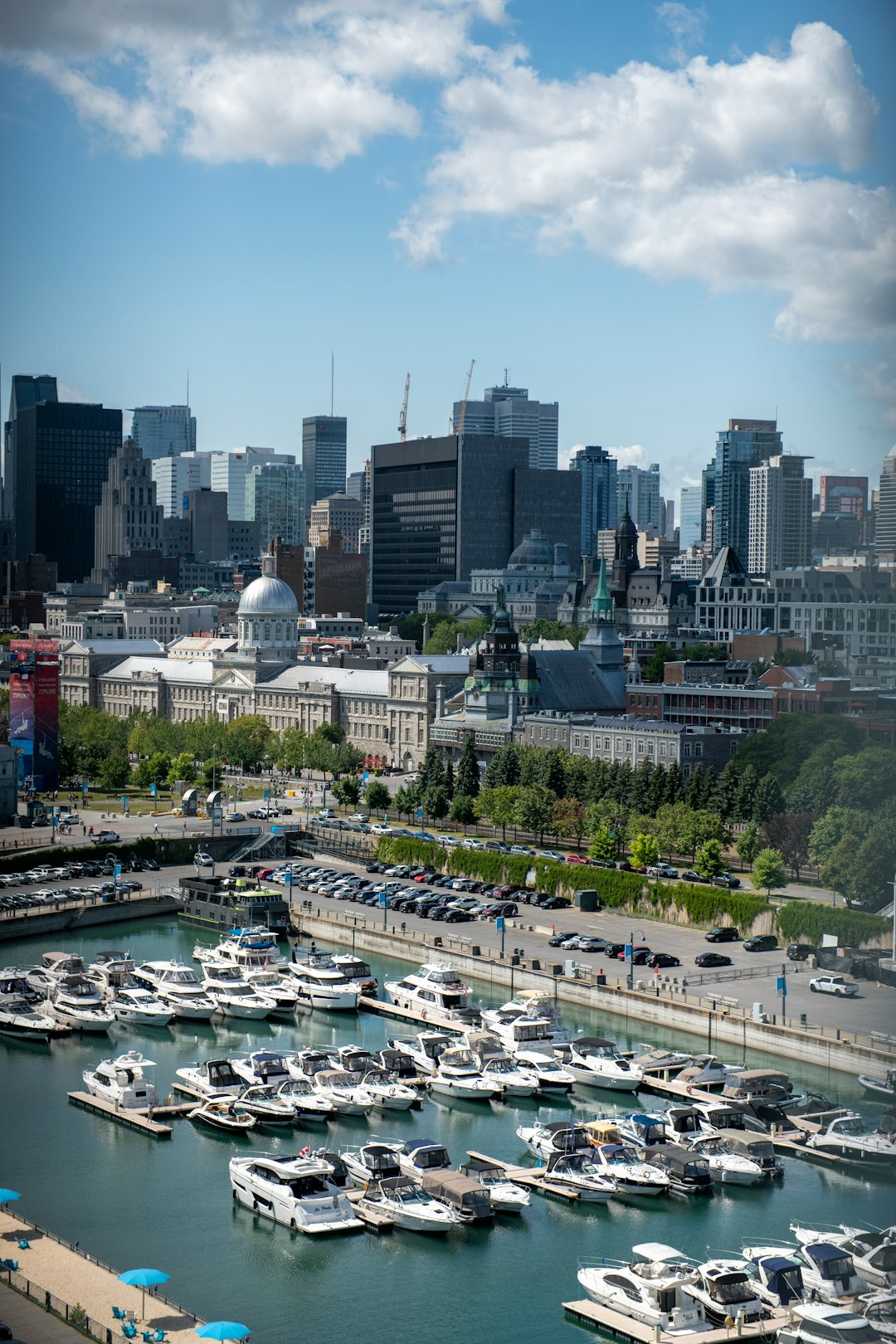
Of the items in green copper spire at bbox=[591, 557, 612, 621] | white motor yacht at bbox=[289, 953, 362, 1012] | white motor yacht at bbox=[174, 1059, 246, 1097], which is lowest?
white motor yacht at bbox=[174, 1059, 246, 1097]

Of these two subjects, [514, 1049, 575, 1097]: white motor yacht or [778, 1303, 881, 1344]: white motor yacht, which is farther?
[514, 1049, 575, 1097]: white motor yacht

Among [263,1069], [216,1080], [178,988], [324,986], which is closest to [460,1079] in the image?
[263,1069]

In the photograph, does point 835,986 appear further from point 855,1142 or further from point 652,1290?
point 652,1290

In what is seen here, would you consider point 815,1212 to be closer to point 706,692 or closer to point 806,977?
point 806,977

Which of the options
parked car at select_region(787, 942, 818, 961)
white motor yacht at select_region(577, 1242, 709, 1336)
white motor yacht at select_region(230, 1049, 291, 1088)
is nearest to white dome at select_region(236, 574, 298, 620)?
parked car at select_region(787, 942, 818, 961)

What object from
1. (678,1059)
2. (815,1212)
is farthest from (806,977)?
(815,1212)

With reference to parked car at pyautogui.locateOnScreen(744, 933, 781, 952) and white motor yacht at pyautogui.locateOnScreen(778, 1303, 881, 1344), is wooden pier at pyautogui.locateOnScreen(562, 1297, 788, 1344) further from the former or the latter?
parked car at pyautogui.locateOnScreen(744, 933, 781, 952)
